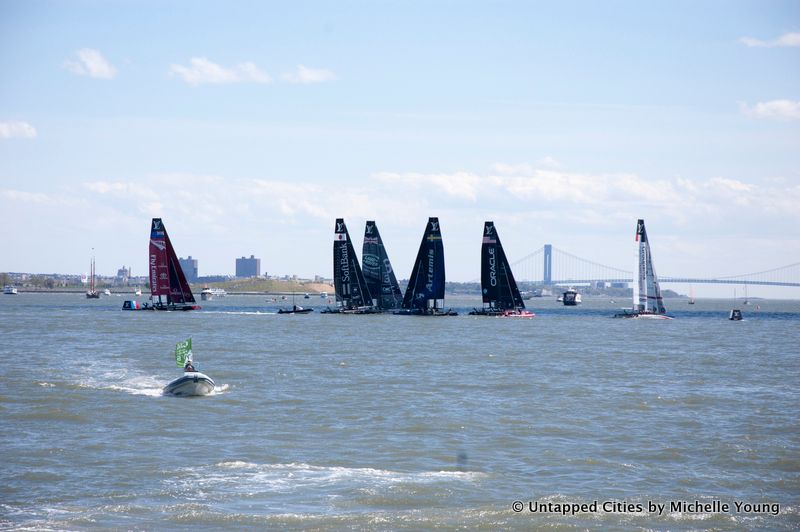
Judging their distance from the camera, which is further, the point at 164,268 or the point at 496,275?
the point at 164,268

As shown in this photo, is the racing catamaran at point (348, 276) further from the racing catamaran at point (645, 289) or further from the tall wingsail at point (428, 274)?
the racing catamaran at point (645, 289)

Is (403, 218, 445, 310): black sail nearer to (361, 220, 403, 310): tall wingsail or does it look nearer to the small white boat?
(361, 220, 403, 310): tall wingsail

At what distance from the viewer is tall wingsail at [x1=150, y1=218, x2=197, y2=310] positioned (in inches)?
5044

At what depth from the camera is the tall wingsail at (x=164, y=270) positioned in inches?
5044

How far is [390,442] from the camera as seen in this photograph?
3138cm

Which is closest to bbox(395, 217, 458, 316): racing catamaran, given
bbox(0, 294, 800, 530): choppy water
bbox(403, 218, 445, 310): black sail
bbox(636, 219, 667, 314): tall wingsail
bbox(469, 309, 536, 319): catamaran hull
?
bbox(403, 218, 445, 310): black sail

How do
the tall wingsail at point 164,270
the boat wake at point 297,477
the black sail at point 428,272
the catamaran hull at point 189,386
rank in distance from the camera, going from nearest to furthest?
the boat wake at point 297,477 → the catamaran hull at point 189,386 → the black sail at point 428,272 → the tall wingsail at point 164,270

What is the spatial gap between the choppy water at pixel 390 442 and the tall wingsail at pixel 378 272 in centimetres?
6253

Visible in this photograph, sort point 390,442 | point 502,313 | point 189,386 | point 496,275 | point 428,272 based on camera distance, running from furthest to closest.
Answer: point 502,313
point 496,275
point 428,272
point 189,386
point 390,442

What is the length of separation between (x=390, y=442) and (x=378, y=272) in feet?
308

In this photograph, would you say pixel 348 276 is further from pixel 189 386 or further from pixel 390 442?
pixel 390 442

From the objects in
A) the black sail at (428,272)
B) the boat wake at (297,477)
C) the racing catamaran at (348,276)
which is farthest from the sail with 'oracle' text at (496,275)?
the boat wake at (297,477)

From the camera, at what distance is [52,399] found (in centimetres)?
3981

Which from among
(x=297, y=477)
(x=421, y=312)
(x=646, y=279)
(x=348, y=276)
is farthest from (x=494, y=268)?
(x=297, y=477)
